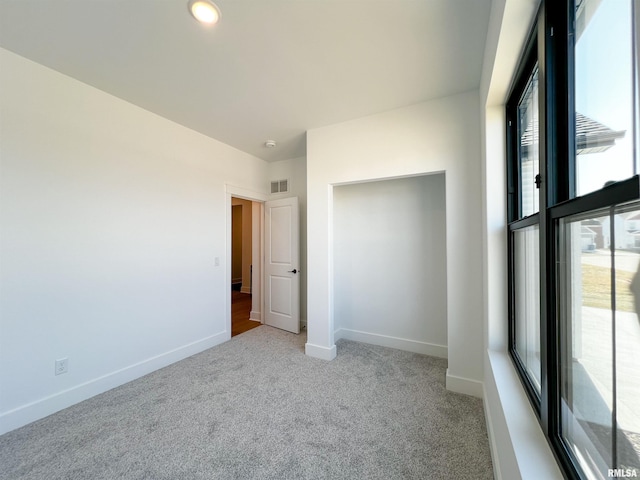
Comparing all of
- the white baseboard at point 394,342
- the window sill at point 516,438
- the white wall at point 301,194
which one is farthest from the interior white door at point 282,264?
the window sill at point 516,438

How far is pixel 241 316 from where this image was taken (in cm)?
465

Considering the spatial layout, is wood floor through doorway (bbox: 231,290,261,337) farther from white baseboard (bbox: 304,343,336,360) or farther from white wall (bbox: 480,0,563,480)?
white wall (bbox: 480,0,563,480)

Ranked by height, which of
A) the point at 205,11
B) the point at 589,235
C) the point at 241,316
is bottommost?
the point at 241,316

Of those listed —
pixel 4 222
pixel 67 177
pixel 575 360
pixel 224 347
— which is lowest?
pixel 224 347

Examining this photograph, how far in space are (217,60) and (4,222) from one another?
1.96 m

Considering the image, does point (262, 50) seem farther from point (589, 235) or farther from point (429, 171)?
point (589, 235)

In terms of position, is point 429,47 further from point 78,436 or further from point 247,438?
point 78,436

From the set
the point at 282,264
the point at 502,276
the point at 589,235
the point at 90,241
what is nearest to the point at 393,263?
the point at 502,276

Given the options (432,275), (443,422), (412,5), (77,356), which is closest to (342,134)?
(412,5)

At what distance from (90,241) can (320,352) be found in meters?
2.55

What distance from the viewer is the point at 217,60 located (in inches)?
74.9

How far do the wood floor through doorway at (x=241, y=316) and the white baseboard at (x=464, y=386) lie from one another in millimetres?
2834

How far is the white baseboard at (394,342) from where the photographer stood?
115 inches

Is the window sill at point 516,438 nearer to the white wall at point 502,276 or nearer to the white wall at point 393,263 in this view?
the white wall at point 502,276
